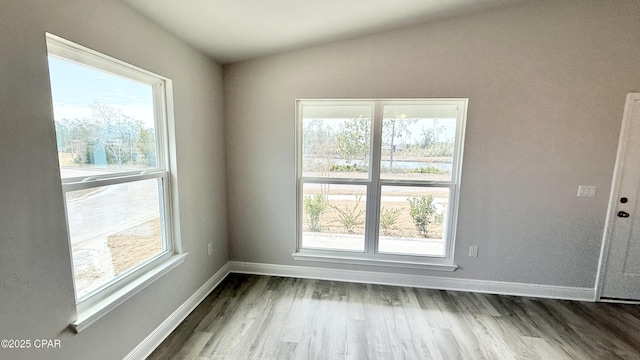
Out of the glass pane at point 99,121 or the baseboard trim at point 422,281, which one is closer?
the glass pane at point 99,121

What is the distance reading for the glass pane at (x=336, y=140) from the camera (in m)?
2.83

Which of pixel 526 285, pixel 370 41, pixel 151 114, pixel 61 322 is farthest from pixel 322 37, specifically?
pixel 526 285

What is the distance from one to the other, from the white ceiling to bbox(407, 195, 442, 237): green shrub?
1.78 metres

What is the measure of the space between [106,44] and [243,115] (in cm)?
141

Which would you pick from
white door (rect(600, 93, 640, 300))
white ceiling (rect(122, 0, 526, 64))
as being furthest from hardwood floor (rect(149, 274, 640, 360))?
white ceiling (rect(122, 0, 526, 64))

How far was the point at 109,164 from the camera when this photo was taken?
1696mm

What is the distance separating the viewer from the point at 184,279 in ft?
7.68

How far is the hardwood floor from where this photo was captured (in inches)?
77.1

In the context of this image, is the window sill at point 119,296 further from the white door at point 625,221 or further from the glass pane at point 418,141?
the white door at point 625,221

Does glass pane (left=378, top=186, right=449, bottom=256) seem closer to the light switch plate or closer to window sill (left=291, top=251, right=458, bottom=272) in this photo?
window sill (left=291, top=251, right=458, bottom=272)

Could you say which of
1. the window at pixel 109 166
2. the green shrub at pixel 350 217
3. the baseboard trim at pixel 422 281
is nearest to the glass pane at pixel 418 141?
the green shrub at pixel 350 217

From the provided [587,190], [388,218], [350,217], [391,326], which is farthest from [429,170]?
[391,326]

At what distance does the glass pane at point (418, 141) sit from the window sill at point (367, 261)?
0.93 m

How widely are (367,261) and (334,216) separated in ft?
2.03
